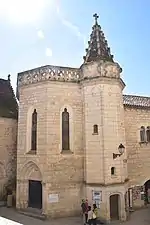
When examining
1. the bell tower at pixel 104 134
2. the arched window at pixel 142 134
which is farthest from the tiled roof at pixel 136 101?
the bell tower at pixel 104 134

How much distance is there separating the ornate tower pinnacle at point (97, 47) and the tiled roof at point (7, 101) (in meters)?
8.62

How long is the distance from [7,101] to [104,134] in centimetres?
1177

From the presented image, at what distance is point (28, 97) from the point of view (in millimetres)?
17328

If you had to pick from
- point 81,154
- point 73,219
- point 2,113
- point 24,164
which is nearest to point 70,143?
point 81,154

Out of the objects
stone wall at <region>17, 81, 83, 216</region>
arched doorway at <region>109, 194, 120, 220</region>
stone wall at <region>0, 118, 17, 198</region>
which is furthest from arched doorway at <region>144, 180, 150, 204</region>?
stone wall at <region>0, 118, 17, 198</region>

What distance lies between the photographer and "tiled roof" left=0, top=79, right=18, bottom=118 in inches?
851

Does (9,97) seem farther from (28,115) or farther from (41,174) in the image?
(41,174)

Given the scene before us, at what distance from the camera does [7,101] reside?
77.0 feet

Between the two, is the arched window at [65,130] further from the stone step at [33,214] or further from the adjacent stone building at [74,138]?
the stone step at [33,214]

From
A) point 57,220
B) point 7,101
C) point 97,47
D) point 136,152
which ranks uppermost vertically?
point 97,47

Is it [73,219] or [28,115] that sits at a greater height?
[28,115]

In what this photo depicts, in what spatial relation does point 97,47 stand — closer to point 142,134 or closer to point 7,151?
point 142,134

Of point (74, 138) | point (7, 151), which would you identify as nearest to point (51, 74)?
point (74, 138)

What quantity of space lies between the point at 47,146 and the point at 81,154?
93.4 inches
